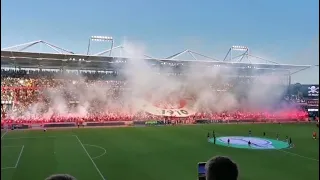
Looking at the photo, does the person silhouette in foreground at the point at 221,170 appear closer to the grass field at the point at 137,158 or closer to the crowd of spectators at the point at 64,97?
the grass field at the point at 137,158

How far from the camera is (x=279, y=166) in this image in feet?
68.7

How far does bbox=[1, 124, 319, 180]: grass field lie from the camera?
18.8 metres

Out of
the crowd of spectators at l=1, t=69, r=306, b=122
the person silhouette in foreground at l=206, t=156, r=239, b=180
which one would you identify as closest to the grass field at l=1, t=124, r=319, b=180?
the crowd of spectators at l=1, t=69, r=306, b=122

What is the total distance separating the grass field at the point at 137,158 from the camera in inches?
740

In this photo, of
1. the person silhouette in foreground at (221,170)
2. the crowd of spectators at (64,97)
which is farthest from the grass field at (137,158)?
the person silhouette in foreground at (221,170)

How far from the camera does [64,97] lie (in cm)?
5425

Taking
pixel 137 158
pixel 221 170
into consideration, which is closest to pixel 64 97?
pixel 137 158

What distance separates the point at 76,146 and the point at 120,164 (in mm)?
7976

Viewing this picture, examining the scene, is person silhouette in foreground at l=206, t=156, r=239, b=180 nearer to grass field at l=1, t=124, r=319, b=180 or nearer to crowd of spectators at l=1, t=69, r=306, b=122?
grass field at l=1, t=124, r=319, b=180

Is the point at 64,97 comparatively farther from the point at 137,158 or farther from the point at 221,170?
the point at 221,170

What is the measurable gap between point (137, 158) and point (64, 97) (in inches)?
1348

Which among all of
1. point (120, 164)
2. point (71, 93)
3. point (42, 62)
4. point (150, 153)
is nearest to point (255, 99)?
point (71, 93)

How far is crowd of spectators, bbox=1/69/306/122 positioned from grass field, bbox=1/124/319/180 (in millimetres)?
15017

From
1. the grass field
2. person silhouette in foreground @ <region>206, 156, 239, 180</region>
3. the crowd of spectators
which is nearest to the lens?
person silhouette in foreground @ <region>206, 156, 239, 180</region>
